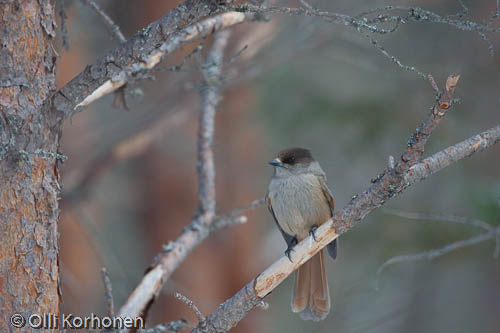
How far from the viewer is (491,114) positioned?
633cm

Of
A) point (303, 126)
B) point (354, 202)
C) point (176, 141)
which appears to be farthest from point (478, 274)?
point (354, 202)

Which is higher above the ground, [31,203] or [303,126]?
[303,126]

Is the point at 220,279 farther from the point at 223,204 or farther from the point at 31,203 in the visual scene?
the point at 31,203

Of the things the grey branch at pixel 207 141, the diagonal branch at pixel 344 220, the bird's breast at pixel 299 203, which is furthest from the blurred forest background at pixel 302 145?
the diagonal branch at pixel 344 220

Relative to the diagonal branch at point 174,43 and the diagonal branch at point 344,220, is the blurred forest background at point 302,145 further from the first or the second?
the diagonal branch at point 344,220

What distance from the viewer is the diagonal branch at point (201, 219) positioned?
3.42 metres

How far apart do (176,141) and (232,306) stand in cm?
658

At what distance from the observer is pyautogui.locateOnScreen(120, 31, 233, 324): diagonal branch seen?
11.2 ft

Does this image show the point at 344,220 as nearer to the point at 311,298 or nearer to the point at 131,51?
the point at 131,51

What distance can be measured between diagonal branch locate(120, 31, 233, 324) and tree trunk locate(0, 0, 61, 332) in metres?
0.82

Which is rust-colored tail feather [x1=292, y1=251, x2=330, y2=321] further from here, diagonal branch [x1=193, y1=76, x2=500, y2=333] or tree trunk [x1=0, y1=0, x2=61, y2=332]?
tree trunk [x1=0, y1=0, x2=61, y2=332]

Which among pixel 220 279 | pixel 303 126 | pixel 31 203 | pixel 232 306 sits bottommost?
pixel 232 306

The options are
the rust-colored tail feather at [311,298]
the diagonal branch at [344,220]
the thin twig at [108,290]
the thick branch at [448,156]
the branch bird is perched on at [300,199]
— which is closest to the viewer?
the diagonal branch at [344,220]

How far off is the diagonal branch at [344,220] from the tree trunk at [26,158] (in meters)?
0.81
